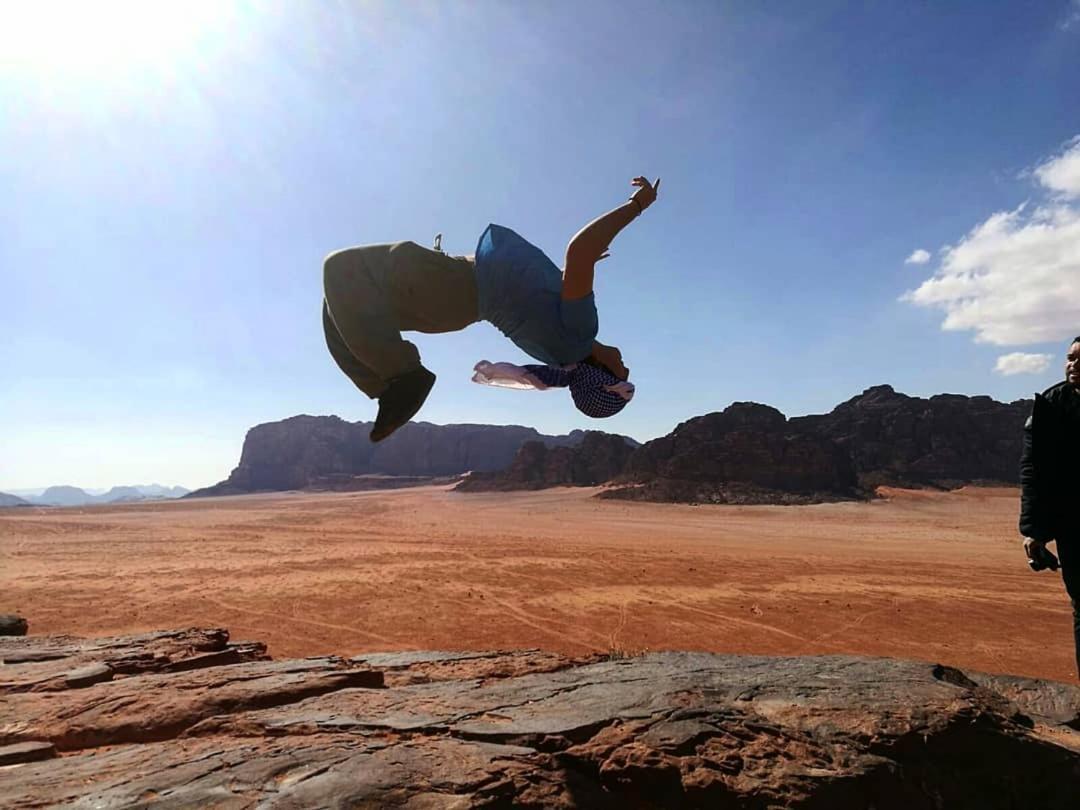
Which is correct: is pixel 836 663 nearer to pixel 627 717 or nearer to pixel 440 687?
pixel 627 717

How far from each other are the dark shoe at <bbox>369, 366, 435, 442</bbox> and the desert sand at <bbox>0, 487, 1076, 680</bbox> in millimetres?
4442

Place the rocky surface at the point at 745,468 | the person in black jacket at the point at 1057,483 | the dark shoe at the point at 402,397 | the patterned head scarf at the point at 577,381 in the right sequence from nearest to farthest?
the dark shoe at the point at 402,397 < the patterned head scarf at the point at 577,381 < the person in black jacket at the point at 1057,483 < the rocky surface at the point at 745,468

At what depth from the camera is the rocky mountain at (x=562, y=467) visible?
179ft

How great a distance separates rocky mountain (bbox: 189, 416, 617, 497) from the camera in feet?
307

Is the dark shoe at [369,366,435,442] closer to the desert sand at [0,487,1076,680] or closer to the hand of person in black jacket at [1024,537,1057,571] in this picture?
the hand of person in black jacket at [1024,537,1057,571]

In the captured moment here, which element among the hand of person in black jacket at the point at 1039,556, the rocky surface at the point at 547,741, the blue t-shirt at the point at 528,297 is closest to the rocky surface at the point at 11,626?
the rocky surface at the point at 547,741

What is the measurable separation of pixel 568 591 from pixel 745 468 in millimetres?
33110

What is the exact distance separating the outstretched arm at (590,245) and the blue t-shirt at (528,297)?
0.14ft

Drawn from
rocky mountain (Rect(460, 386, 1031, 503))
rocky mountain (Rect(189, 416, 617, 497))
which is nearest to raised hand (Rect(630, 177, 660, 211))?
rocky mountain (Rect(460, 386, 1031, 503))

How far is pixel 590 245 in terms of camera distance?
2.27m

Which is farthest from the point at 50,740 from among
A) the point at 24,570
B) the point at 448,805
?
the point at 24,570

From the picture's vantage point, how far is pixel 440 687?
10.9ft

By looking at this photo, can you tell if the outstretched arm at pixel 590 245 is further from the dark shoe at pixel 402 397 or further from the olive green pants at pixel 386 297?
the dark shoe at pixel 402 397

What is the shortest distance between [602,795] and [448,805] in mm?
582
